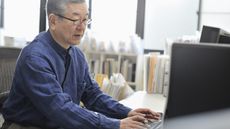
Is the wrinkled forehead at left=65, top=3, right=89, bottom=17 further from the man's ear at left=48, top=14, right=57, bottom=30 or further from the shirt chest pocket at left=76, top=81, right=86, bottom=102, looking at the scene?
the shirt chest pocket at left=76, top=81, right=86, bottom=102

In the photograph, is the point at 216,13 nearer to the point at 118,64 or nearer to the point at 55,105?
the point at 118,64

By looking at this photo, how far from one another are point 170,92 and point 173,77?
4 cm

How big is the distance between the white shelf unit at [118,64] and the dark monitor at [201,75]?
140 inches

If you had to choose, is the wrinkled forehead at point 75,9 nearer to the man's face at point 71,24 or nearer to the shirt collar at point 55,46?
the man's face at point 71,24

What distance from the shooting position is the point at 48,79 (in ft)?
4.38

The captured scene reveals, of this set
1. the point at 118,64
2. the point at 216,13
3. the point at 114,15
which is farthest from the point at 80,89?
the point at 216,13

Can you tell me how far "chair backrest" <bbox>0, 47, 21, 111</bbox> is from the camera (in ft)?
6.14

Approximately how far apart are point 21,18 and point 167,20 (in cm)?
221

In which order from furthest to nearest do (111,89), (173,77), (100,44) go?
(100,44), (111,89), (173,77)

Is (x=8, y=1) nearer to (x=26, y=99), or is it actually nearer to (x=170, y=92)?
(x=26, y=99)


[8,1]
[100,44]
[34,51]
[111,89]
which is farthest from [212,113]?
[8,1]

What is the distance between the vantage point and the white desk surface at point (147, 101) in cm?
213

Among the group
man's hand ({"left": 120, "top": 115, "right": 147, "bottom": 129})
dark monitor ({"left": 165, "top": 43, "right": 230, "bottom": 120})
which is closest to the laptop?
dark monitor ({"left": 165, "top": 43, "right": 230, "bottom": 120})

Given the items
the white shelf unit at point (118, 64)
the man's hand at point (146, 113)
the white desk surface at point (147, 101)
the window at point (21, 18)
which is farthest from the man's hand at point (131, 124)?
the window at point (21, 18)
